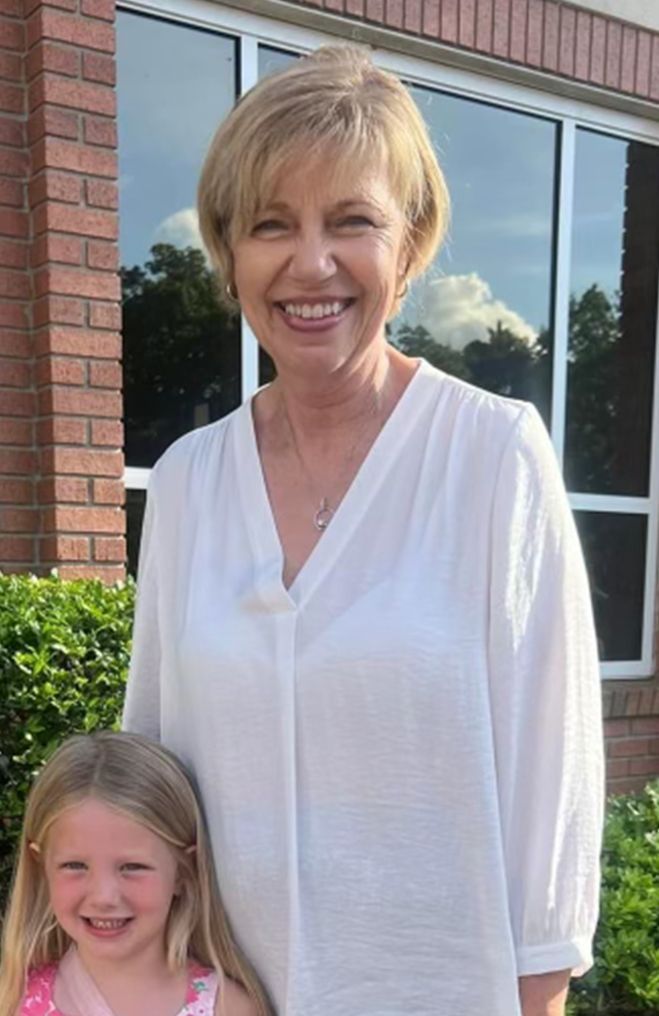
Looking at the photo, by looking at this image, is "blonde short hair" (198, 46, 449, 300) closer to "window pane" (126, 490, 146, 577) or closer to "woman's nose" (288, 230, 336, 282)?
"woman's nose" (288, 230, 336, 282)

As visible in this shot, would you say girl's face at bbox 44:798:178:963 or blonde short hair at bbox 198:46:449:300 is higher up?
blonde short hair at bbox 198:46:449:300

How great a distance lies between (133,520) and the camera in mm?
3721

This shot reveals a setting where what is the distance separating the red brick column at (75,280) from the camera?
317cm

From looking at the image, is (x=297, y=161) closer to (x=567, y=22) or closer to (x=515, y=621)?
(x=515, y=621)

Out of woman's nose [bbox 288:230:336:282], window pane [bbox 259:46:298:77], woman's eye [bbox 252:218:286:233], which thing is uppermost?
window pane [bbox 259:46:298:77]

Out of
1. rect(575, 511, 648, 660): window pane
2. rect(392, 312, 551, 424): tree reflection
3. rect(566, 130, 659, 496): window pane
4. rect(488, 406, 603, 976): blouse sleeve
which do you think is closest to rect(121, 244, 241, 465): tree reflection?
rect(392, 312, 551, 424): tree reflection

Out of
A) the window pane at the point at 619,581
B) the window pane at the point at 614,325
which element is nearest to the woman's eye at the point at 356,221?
the window pane at the point at 614,325

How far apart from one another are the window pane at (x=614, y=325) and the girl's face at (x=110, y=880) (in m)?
3.85

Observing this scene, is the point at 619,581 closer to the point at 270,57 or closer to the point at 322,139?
the point at 270,57

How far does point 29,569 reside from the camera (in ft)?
10.8

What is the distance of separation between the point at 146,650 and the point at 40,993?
57 cm

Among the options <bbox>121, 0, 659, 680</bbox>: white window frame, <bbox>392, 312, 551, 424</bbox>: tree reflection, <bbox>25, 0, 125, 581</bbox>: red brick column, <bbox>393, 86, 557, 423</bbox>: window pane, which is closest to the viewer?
<bbox>25, 0, 125, 581</bbox>: red brick column

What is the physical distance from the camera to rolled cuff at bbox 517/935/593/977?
4.00ft

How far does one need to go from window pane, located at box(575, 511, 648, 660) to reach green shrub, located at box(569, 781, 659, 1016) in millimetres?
1872
